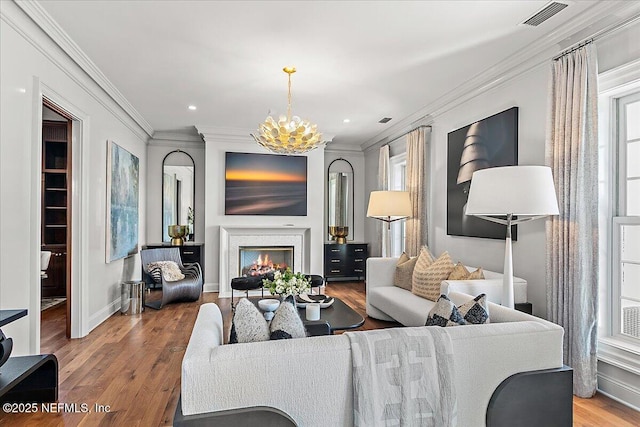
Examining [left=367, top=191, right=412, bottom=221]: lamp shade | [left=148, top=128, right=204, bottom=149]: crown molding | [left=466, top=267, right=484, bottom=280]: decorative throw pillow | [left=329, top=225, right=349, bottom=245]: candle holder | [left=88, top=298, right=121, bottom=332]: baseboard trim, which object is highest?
[left=148, top=128, right=204, bottom=149]: crown molding

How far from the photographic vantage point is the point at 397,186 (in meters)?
6.27

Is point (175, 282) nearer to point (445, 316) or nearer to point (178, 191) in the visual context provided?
point (178, 191)

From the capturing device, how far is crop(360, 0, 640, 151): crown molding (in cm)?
246

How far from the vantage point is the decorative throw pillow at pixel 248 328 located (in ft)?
5.35

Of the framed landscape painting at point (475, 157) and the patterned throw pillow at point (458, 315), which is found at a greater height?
the framed landscape painting at point (475, 157)

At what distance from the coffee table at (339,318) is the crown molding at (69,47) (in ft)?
9.79

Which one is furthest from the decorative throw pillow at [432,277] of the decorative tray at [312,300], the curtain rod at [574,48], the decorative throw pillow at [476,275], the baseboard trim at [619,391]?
the curtain rod at [574,48]

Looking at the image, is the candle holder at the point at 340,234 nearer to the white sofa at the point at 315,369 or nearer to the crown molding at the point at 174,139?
the crown molding at the point at 174,139

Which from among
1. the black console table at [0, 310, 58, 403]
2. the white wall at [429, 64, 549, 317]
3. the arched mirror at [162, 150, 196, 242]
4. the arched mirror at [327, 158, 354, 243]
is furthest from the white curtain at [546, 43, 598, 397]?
the arched mirror at [162, 150, 196, 242]

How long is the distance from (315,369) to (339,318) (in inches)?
68.2

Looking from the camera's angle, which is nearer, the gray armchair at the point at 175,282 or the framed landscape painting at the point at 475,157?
the framed landscape painting at the point at 475,157

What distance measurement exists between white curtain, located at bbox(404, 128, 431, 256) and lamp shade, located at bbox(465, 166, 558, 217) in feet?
7.98

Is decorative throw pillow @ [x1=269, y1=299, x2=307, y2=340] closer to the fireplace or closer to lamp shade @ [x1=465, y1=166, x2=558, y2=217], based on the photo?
lamp shade @ [x1=465, y1=166, x2=558, y2=217]

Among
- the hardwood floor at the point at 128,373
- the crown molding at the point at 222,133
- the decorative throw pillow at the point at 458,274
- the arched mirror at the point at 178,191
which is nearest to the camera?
the hardwood floor at the point at 128,373
